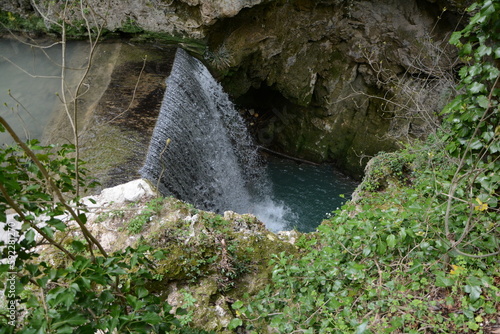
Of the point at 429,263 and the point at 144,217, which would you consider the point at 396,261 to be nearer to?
the point at 429,263

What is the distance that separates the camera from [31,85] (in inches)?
254

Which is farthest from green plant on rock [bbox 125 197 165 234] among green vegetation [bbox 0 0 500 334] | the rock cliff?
the rock cliff

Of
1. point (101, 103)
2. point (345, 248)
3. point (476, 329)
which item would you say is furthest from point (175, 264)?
point (101, 103)

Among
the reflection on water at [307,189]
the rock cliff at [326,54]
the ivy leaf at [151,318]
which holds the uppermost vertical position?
the rock cliff at [326,54]

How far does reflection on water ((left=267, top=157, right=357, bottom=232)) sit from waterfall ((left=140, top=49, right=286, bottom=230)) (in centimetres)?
27

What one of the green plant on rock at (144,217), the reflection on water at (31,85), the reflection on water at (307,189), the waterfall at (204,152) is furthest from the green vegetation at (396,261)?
the reflection on water at (307,189)

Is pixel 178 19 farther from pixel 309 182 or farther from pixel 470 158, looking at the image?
pixel 470 158

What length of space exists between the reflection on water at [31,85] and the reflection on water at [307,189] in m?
4.72

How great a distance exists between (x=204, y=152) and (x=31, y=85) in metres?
3.46

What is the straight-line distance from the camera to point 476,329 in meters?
2.07

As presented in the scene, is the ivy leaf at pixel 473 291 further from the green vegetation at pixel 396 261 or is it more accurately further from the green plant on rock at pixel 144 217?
the green plant on rock at pixel 144 217

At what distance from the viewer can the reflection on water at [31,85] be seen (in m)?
5.57

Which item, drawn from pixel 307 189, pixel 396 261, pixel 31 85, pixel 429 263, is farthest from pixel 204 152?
pixel 429 263

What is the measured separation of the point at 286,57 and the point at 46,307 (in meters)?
7.62
